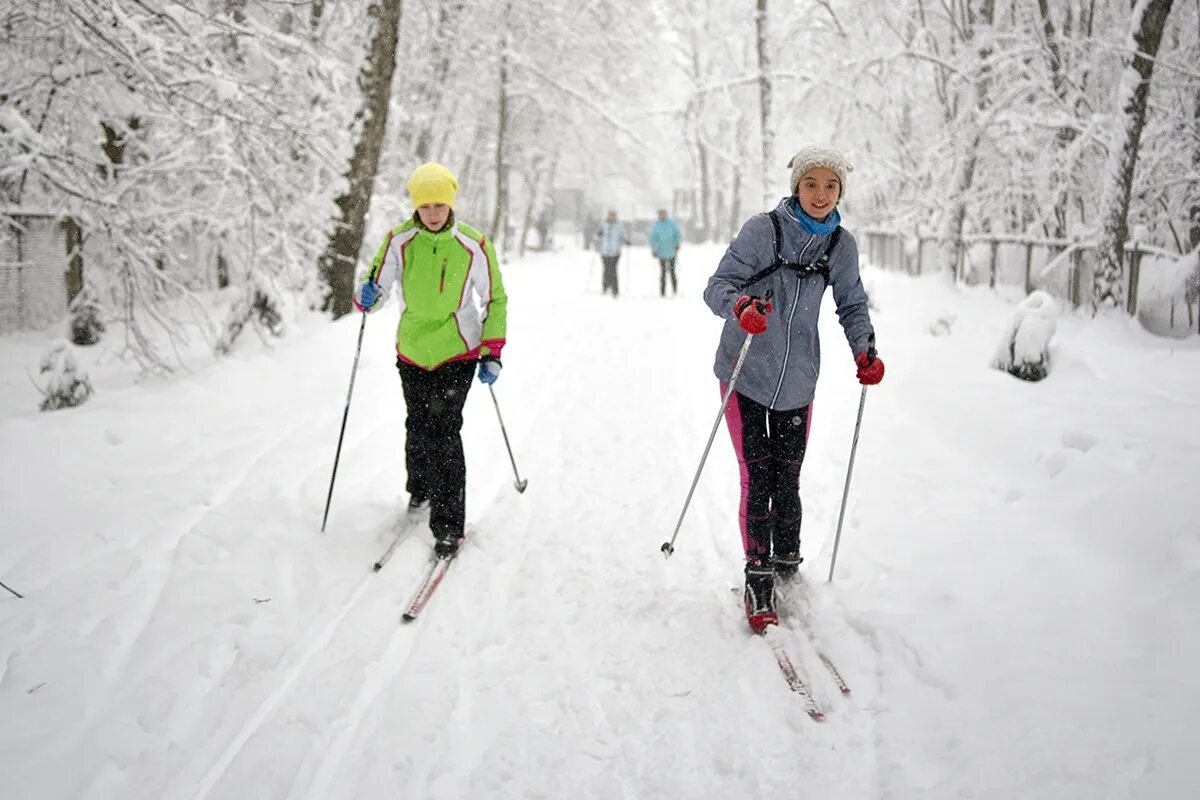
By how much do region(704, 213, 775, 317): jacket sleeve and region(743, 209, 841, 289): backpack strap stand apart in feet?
0.06

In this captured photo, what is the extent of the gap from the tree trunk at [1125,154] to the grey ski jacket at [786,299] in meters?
7.75

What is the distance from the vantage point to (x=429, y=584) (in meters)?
3.77

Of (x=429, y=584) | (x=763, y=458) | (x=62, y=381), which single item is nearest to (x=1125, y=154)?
(x=763, y=458)

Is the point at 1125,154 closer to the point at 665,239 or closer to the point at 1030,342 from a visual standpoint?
the point at 1030,342

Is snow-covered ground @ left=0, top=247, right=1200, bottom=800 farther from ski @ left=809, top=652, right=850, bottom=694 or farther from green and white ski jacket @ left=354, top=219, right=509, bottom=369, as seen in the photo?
green and white ski jacket @ left=354, top=219, right=509, bottom=369

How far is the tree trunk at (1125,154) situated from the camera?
8594mm

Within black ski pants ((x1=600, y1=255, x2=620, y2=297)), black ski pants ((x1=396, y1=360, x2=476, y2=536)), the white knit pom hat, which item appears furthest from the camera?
black ski pants ((x1=600, y1=255, x2=620, y2=297))

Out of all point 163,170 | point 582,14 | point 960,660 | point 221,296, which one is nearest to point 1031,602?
point 960,660

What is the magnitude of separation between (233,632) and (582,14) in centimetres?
2134

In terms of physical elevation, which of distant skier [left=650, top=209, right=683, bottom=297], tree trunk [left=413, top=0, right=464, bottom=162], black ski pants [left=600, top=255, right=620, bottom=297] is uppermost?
tree trunk [left=413, top=0, right=464, bottom=162]

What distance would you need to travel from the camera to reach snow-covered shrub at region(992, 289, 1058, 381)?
6.57 m

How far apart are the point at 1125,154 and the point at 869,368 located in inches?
324

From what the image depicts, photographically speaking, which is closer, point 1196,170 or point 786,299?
point 786,299

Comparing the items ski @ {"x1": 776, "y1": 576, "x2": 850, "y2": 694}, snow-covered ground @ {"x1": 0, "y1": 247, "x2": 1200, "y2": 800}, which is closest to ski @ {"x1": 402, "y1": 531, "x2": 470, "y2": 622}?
snow-covered ground @ {"x1": 0, "y1": 247, "x2": 1200, "y2": 800}
